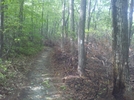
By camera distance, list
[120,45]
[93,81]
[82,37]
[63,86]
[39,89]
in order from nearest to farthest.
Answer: [120,45] → [39,89] → [63,86] → [93,81] → [82,37]

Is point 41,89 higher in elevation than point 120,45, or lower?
lower

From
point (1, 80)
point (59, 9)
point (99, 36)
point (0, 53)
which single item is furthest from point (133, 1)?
point (59, 9)

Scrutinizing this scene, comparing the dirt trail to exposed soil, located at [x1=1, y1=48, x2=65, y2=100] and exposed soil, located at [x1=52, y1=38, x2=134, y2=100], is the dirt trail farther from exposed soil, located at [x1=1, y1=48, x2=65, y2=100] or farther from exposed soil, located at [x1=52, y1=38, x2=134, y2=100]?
exposed soil, located at [x1=52, y1=38, x2=134, y2=100]

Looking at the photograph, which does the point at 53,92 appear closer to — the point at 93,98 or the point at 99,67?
the point at 93,98

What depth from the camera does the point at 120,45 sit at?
19.4 feet

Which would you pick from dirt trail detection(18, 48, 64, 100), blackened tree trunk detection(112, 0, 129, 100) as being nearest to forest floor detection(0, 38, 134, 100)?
dirt trail detection(18, 48, 64, 100)

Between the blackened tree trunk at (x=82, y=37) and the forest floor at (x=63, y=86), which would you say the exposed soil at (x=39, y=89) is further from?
the blackened tree trunk at (x=82, y=37)

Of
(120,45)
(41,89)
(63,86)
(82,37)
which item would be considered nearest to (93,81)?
(63,86)

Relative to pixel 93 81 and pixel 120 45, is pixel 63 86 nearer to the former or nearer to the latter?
pixel 93 81

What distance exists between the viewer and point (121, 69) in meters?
5.93

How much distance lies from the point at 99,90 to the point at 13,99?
11.9ft

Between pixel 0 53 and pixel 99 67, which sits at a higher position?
pixel 0 53

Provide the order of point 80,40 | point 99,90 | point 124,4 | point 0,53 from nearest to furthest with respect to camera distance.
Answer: point 124,4
point 99,90
point 80,40
point 0,53

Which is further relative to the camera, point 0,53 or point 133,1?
point 133,1
